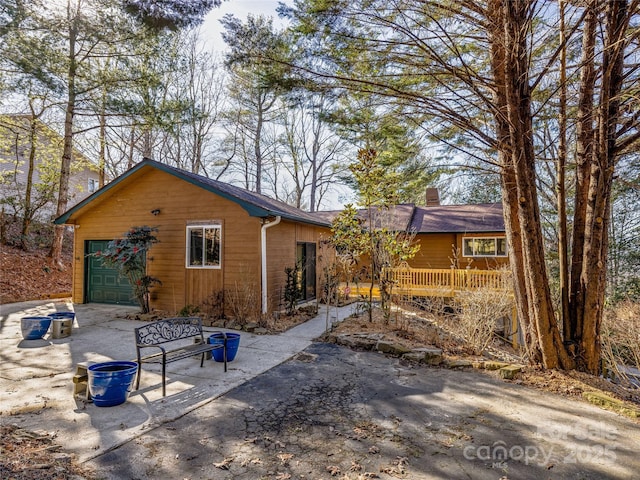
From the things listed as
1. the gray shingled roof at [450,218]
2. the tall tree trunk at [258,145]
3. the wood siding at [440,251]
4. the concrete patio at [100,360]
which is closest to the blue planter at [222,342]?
the concrete patio at [100,360]

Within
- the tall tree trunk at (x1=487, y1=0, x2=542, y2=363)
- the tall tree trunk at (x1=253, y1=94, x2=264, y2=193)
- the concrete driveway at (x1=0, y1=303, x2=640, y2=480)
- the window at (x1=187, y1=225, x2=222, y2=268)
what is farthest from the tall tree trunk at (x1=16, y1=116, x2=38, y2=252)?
the tall tree trunk at (x1=487, y1=0, x2=542, y2=363)

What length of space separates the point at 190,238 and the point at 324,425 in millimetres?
6689

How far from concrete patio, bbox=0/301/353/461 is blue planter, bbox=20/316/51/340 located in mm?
130

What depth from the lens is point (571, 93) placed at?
5.34 metres

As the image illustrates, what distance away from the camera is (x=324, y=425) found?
11.2 feet

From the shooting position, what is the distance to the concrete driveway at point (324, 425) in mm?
2725

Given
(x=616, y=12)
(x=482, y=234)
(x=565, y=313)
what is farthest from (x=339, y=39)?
(x=482, y=234)

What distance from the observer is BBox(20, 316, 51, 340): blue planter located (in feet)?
20.7

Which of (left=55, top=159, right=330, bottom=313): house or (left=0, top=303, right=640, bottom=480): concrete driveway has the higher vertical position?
(left=55, top=159, right=330, bottom=313): house

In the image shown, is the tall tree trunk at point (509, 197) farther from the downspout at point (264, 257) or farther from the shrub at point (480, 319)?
the downspout at point (264, 257)

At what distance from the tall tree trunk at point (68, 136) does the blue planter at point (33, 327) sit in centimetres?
810

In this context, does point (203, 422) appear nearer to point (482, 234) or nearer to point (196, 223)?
point (196, 223)

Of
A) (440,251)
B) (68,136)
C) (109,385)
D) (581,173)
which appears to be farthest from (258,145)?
(109,385)

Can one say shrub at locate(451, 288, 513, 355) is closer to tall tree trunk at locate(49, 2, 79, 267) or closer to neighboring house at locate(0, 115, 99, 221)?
tall tree trunk at locate(49, 2, 79, 267)
